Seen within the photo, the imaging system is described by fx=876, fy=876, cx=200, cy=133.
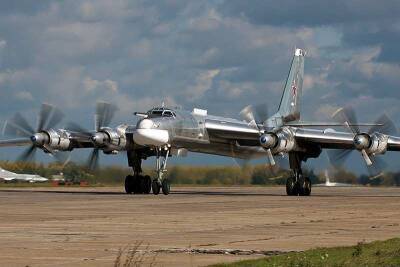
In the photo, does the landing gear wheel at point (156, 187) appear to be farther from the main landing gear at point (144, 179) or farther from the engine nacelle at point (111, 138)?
the engine nacelle at point (111, 138)

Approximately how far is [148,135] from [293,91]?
13948 millimetres

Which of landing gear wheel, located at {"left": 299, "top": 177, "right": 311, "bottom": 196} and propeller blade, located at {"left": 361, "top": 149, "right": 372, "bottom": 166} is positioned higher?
propeller blade, located at {"left": 361, "top": 149, "right": 372, "bottom": 166}

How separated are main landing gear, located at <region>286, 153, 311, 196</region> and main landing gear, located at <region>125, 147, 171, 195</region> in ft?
19.4

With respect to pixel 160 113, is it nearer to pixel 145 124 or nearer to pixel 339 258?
pixel 145 124

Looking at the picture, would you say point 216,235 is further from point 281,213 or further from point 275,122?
point 275,122

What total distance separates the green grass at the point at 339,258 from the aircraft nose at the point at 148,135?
78.8 feet

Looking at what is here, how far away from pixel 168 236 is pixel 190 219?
479 cm

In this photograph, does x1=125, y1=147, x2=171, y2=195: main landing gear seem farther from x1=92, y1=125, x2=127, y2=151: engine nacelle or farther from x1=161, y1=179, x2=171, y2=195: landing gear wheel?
x1=92, y1=125, x2=127, y2=151: engine nacelle

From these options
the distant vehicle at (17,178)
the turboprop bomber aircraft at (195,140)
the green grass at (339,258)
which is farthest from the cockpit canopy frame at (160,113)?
the distant vehicle at (17,178)

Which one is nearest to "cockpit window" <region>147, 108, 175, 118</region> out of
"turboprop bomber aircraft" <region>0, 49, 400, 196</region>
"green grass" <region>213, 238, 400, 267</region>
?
"turboprop bomber aircraft" <region>0, 49, 400, 196</region>

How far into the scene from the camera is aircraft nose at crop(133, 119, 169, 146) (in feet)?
120

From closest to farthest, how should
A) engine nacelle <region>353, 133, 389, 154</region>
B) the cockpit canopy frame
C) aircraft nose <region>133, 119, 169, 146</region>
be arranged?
aircraft nose <region>133, 119, 169, 146</region> → engine nacelle <region>353, 133, 389, 154</region> → the cockpit canopy frame

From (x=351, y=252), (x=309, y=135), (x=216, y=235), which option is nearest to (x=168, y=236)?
(x=216, y=235)

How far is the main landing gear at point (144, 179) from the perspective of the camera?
37500 millimetres
